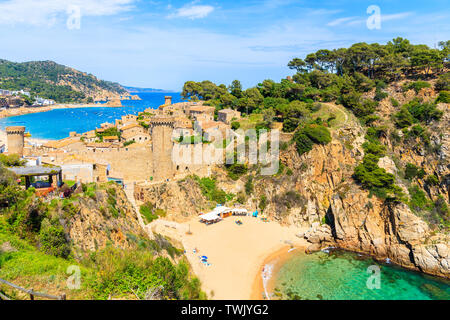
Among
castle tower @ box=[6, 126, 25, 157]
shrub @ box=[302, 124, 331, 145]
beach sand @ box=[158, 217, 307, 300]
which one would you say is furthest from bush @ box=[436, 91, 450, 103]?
castle tower @ box=[6, 126, 25, 157]

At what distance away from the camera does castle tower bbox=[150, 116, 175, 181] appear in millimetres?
24500

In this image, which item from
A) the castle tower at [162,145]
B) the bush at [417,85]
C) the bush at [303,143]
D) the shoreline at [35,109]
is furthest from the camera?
the shoreline at [35,109]

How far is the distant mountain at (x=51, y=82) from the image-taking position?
133 m

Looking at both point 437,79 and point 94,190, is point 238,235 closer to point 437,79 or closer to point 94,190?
point 94,190

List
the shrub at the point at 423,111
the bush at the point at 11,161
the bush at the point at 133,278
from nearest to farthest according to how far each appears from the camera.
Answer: the bush at the point at 133,278
the bush at the point at 11,161
the shrub at the point at 423,111

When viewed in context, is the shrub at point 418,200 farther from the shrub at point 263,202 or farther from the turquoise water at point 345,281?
the shrub at point 263,202

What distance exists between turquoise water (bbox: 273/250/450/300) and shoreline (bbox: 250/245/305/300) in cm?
32

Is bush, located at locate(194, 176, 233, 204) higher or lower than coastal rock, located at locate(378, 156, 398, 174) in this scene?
lower

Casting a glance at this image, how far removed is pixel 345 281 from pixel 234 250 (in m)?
7.77

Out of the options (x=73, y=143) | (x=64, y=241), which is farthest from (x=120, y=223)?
(x=73, y=143)

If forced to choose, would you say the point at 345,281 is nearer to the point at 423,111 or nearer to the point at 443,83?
the point at 423,111

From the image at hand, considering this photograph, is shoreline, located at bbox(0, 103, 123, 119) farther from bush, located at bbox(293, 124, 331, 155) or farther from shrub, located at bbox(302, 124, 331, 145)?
shrub, located at bbox(302, 124, 331, 145)

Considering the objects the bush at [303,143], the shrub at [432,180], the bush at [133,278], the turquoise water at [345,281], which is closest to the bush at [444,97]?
the shrub at [432,180]

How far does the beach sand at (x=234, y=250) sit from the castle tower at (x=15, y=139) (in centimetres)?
1202
